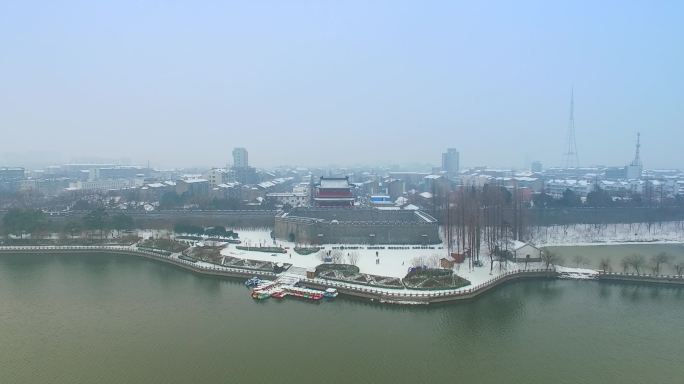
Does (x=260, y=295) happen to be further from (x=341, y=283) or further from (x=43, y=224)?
(x=43, y=224)

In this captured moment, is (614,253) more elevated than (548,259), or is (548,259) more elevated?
(548,259)

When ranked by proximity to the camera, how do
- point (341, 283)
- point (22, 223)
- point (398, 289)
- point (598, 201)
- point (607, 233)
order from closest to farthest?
point (398, 289)
point (341, 283)
point (22, 223)
point (607, 233)
point (598, 201)

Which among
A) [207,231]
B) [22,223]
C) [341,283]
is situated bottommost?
[341,283]

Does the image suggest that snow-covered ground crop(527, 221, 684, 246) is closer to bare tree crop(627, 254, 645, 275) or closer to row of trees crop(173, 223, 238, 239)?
bare tree crop(627, 254, 645, 275)

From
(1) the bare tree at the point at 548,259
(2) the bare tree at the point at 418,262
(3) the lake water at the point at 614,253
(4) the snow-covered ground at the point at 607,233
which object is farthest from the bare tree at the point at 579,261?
(2) the bare tree at the point at 418,262

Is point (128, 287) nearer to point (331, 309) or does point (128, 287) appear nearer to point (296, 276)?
point (296, 276)

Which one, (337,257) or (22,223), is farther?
(22,223)

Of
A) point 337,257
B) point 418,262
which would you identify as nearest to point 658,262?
point 418,262

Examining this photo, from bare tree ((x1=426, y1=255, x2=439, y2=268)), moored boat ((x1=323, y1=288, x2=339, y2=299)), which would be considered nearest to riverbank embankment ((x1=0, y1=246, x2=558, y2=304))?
moored boat ((x1=323, y1=288, x2=339, y2=299))
